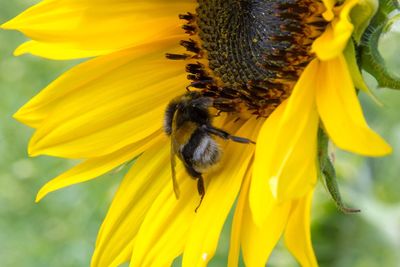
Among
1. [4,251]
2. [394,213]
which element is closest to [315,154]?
[394,213]

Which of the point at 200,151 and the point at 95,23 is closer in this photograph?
the point at 200,151

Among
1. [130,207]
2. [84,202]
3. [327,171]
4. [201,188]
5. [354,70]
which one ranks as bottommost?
[84,202]

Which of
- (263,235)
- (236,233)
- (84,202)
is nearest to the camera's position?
(263,235)

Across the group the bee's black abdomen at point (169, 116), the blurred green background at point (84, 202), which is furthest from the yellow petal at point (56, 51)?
the blurred green background at point (84, 202)

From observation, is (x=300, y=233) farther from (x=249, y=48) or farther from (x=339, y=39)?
(x=249, y=48)

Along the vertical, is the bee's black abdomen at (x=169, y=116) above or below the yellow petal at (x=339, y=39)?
below

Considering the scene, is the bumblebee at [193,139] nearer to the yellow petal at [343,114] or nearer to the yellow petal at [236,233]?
the yellow petal at [236,233]

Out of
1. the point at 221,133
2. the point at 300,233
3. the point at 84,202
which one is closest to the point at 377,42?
the point at 300,233
